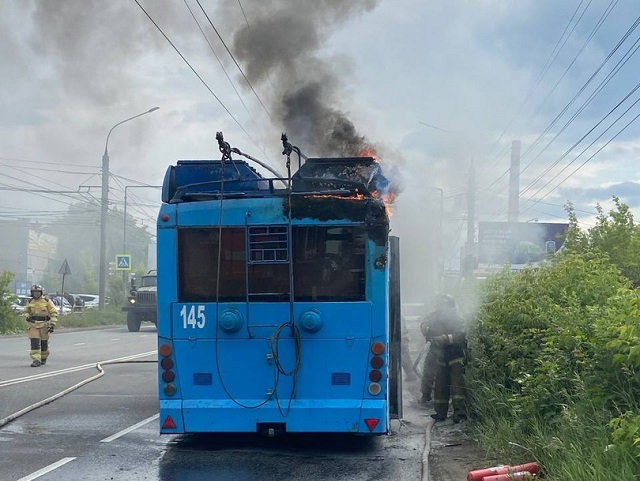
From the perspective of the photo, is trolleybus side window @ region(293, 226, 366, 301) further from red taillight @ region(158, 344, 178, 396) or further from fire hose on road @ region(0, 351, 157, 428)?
fire hose on road @ region(0, 351, 157, 428)

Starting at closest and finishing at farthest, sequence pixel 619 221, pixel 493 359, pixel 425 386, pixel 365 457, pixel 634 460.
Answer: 1. pixel 634 460
2. pixel 365 457
3. pixel 493 359
4. pixel 425 386
5. pixel 619 221

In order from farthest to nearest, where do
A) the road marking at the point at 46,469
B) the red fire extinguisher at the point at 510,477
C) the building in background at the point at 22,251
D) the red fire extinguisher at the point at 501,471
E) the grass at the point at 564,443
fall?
the building in background at the point at 22,251
the road marking at the point at 46,469
the red fire extinguisher at the point at 501,471
the red fire extinguisher at the point at 510,477
the grass at the point at 564,443

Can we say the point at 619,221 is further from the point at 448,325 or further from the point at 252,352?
the point at 252,352

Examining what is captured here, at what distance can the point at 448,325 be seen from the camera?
33.3 ft

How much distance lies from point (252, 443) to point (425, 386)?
3.75 m

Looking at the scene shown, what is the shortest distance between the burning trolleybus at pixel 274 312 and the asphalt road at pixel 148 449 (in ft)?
1.26

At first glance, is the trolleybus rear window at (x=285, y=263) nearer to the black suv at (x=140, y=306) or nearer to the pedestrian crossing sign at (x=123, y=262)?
the black suv at (x=140, y=306)

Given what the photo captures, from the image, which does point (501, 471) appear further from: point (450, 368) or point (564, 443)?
point (450, 368)

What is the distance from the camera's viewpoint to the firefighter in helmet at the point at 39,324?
16062mm

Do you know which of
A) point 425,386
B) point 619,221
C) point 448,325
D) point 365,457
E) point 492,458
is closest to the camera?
point 492,458

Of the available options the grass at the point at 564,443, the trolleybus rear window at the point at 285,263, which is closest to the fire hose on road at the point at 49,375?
the trolleybus rear window at the point at 285,263

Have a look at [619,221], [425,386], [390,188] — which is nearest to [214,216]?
[390,188]

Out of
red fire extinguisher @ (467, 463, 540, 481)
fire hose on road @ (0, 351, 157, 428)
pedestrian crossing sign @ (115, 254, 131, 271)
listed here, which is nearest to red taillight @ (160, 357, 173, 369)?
fire hose on road @ (0, 351, 157, 428)

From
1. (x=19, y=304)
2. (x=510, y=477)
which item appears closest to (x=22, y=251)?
(x=19, y=304)
